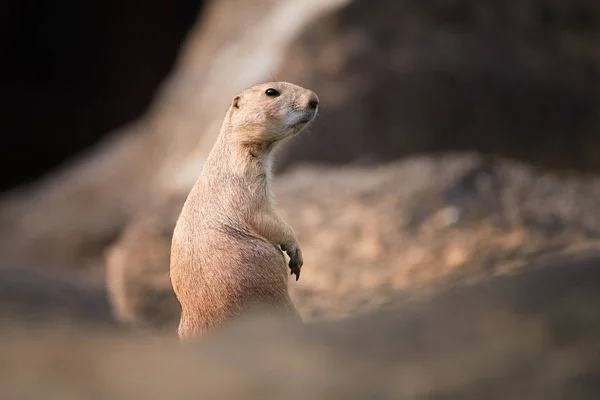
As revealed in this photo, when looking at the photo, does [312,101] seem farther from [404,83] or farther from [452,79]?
[452,79]

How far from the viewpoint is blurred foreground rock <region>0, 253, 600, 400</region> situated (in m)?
3.17

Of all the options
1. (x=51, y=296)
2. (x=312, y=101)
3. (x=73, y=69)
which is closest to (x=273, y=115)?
(x=312, y=101)

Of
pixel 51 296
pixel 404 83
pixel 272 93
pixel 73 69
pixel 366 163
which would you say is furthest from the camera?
pixel 73 69

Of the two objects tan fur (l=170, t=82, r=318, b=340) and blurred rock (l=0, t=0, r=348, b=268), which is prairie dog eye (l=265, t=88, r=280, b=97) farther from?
blurred rock (l=0, t=0, r=348, b=268)

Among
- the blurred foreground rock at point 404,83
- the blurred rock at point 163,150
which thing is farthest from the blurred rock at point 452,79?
the blurred rock at point 163,150

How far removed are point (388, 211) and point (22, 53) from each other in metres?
18.9

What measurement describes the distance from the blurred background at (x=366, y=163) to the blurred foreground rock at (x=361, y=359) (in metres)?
0.94

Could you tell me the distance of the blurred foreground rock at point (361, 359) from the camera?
3166 mm

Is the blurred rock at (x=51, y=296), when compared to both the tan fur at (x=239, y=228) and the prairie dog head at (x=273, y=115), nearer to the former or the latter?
the tan fur at (x=239, y=228)

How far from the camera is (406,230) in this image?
10344mm

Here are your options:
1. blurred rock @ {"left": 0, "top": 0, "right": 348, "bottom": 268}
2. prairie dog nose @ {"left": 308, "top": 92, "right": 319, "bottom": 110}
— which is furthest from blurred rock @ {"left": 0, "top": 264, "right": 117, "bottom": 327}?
→ blurred rock @ {"left": 0, "top": 0, "right": 348, "bottom": 268}

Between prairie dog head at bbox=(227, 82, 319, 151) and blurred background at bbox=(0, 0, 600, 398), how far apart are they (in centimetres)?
159

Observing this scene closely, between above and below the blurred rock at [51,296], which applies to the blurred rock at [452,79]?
above

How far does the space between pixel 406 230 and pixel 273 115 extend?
377 cm
